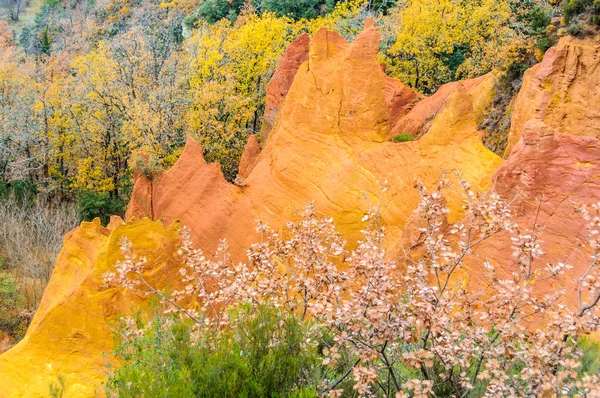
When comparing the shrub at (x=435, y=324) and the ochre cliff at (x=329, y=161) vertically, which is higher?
the shrub at (x=435, y=324)

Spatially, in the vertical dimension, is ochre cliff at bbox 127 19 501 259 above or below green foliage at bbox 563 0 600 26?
below

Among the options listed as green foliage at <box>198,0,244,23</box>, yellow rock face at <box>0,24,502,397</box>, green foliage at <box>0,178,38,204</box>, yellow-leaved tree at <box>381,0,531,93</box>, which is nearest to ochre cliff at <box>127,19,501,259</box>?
yellow rock face at <box>0,24,502,397</box>

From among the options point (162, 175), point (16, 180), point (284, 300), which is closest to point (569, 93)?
point (284, 300)

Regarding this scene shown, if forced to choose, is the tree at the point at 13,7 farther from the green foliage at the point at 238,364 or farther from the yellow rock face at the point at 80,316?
the green foliage at the point at 238,364

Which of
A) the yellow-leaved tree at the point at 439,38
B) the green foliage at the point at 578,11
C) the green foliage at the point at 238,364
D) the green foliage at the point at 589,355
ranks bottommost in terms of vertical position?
the yellow-leaved tree at the point at 439,38

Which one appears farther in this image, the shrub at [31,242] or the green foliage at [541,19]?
the shrub at [31,242]

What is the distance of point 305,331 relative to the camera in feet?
19.5

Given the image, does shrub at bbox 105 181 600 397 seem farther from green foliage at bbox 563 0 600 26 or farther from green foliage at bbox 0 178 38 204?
green foliage at bbox 0 178 38 204

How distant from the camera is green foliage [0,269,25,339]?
18.0 m

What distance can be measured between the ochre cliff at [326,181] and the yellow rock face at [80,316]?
0.10 feet

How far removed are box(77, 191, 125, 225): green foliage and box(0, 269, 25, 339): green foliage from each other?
5726mm

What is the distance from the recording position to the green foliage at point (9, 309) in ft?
59.2

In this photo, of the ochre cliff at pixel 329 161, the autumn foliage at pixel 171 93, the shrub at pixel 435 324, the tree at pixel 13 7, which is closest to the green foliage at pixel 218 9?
the autumn foliage at pixel 171 93

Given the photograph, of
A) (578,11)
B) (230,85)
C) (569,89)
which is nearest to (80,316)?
(569,89)
